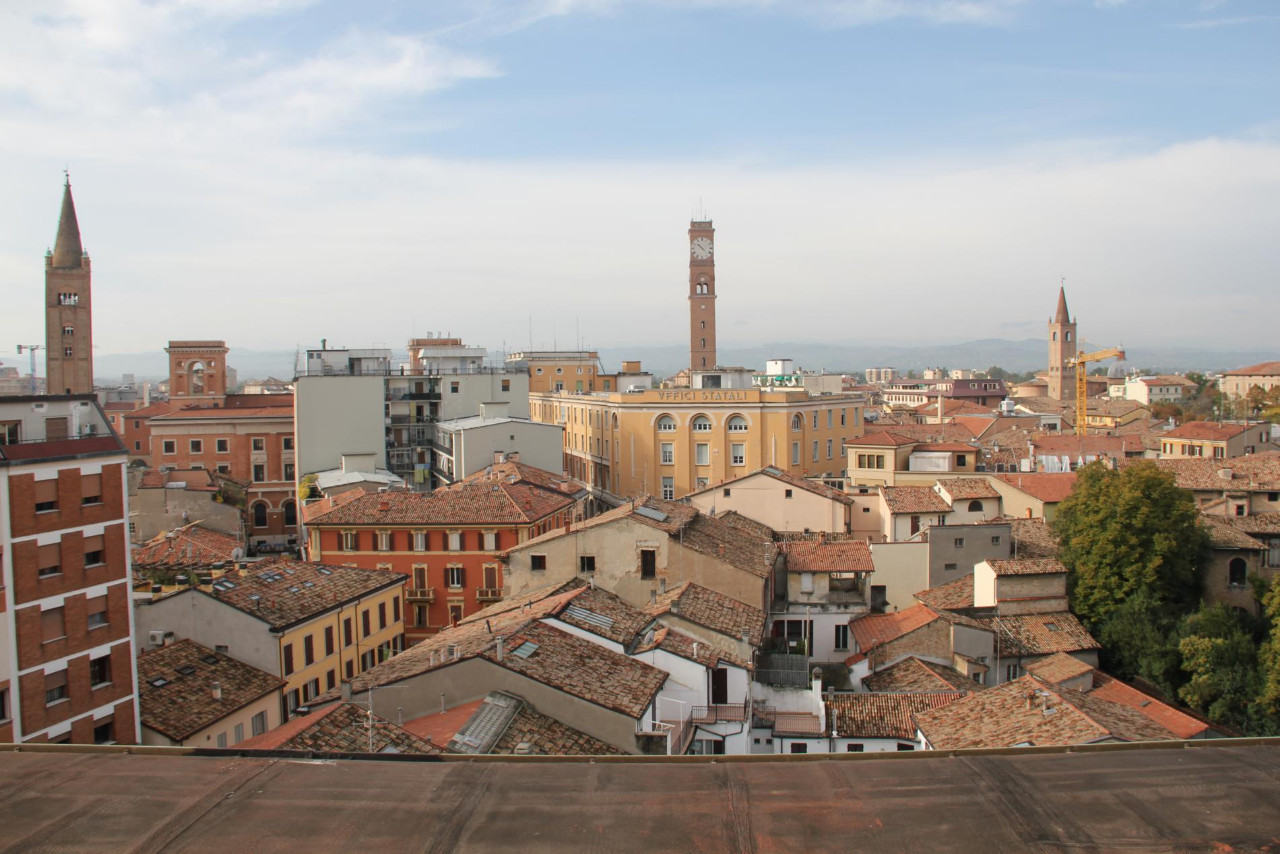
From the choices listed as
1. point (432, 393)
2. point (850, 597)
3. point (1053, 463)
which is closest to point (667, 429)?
point (432, 393)

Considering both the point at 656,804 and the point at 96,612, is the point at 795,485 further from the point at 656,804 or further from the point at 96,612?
the point at 656,804

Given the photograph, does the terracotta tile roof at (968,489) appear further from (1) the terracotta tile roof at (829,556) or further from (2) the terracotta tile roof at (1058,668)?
(2) the terracotta tile roof at (1058,668)

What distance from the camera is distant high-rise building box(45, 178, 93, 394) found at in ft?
221

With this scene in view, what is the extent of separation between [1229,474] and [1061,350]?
105 meters

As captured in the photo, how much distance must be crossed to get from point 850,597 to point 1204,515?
46.1 feet

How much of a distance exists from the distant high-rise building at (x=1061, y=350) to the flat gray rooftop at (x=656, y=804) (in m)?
138

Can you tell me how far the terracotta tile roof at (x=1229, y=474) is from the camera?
3647cm

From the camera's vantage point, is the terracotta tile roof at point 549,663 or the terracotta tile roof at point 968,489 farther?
the terracotta tile roof at point 968,489

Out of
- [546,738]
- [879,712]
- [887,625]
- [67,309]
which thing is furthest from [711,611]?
[67,309]

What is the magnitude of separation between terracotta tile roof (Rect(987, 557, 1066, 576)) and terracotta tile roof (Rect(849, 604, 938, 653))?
2605mm

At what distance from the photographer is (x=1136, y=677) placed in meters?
27.6

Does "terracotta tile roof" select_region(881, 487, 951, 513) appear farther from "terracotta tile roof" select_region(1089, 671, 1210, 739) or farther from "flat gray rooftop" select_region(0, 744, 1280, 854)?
"flat gray rooftop" select_region(0, 744, 1280, 854)

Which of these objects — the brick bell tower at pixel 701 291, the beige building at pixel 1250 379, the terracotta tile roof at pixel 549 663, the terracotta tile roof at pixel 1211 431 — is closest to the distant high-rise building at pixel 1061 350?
the beige building at pixel 1250 379

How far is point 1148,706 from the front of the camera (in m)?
22.0
